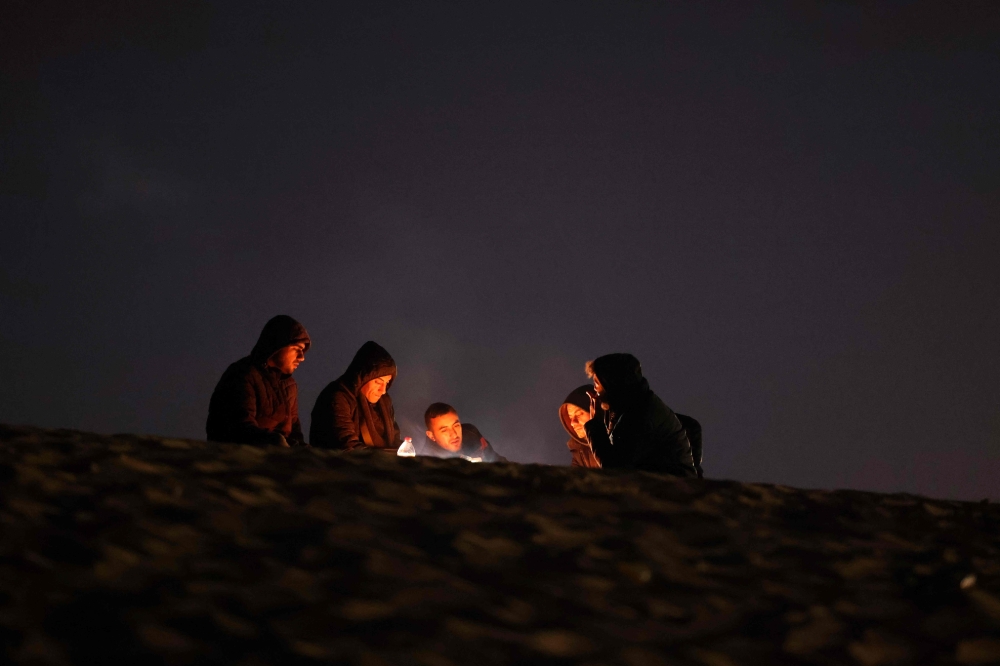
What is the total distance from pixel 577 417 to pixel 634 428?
1.87 m

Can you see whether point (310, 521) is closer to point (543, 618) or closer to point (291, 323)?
point (543, 618)

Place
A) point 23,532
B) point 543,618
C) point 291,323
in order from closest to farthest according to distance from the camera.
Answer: point 543,618
point 23,532
point 291,323

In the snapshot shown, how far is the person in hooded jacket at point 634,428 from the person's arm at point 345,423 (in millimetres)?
1430

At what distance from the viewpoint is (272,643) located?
127 cm

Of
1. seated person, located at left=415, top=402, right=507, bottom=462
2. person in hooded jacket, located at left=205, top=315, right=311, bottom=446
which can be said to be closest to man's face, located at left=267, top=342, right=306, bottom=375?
person in hooded jacket, located at left=205, top=315, right=311, bottom=446

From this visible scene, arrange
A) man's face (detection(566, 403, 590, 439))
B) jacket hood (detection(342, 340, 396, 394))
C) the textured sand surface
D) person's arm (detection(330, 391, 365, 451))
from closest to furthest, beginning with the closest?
the textured sand surface
person's arm (detection(330, 391, 365, 451))
jacket hood (detection(342, 340, 396, 394))
man's face (detection(566, 403, 590, 439))

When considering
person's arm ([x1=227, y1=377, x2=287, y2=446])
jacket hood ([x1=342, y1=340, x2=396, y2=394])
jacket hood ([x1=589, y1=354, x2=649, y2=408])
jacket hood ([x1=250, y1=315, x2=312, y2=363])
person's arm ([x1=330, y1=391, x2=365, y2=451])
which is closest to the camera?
person's arm ([x1=227, y1=377, x2=287, y2=446])

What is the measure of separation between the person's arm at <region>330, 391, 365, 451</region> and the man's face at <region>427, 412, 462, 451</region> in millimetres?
729

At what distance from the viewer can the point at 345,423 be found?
4.59 m

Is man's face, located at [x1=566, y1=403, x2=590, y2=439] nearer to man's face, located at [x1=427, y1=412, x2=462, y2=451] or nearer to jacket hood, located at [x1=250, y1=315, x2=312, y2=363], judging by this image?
man's face, located at [x1=427, y1=412, x2=462, y2=451]

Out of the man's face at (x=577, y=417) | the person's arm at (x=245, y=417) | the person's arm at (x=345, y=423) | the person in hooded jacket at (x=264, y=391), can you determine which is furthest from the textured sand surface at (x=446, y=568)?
the man's face at (x=577, y=417)

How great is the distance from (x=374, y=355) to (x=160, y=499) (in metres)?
3.07

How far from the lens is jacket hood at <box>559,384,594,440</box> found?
17.9ft

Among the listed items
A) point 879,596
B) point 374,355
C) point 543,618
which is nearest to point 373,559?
point 543,618
